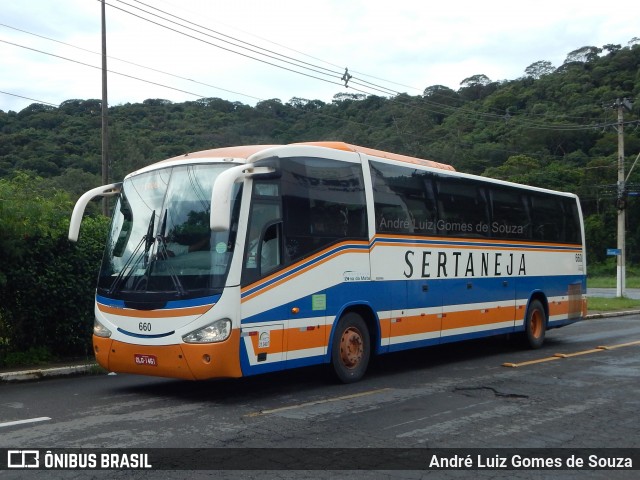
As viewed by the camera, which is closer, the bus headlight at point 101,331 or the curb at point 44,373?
the bus headlight at point 101,331

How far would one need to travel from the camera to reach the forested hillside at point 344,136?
476 inches

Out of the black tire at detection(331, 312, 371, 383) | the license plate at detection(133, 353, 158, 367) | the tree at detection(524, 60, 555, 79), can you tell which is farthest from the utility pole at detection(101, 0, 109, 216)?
the tree at detection(524, 60, 555, 79)

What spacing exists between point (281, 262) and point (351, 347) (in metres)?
2.03

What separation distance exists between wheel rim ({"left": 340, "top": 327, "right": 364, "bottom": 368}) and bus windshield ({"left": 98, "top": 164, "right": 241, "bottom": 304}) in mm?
2612

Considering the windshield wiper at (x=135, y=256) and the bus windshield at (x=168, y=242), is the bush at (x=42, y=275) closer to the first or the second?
the bus windshield at (x=168, y=242)

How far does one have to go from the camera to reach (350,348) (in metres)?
10.8

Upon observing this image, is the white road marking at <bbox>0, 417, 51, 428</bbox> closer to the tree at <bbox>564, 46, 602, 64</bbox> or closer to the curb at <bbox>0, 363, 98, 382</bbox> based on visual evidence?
the curb at <bbox>0, 363, 98, 382</bbox>

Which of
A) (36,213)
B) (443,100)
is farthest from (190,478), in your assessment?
(443,100)

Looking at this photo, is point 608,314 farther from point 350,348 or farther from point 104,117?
point 104,117

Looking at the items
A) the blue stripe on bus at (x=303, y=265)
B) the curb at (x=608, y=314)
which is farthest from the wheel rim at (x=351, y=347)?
the curb at (x=608, y=314)

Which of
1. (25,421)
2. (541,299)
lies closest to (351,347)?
(25,421)

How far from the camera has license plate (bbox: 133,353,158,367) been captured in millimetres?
9006

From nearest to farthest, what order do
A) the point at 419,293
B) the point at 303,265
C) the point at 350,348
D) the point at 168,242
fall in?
the point at 168,242 → the point at 303,265 → the point at 350,348 → the point at 419,293

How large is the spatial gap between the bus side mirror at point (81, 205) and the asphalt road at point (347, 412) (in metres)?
2.21
